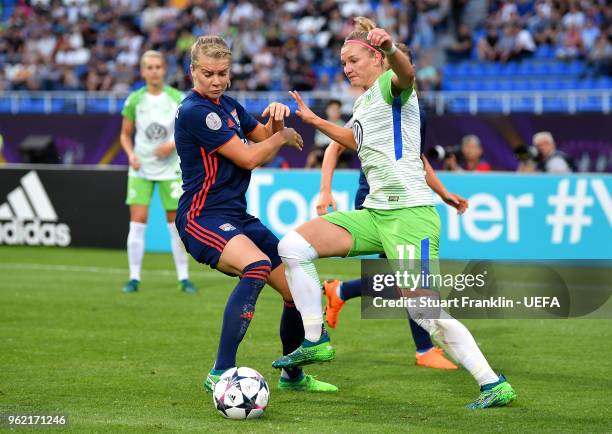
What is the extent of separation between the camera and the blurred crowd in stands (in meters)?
21.8

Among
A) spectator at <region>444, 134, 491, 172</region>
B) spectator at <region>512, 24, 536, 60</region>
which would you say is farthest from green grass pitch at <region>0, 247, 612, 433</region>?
spectator at <region>512, 24, 536, 60</region>

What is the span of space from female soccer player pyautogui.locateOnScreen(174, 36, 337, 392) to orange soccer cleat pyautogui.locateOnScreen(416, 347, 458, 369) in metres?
1.72

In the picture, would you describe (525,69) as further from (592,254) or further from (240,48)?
(592,254)

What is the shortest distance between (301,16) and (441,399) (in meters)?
19.5

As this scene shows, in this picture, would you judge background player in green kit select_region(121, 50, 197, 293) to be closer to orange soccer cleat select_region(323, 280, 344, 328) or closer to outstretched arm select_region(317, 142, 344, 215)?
orange soccer cleat select_region(323, 280, 344, 328)

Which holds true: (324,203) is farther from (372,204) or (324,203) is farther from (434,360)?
(434,360)

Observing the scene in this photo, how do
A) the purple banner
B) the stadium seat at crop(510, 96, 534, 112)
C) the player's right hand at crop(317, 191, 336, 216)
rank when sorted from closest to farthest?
the player's right hand at crop(317, 191, 336, 216) → the purple banner → the stadium seat at crop(510, 96, 534, 112)

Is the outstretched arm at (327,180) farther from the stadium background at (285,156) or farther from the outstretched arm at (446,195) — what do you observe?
the stadium background at (285,156)

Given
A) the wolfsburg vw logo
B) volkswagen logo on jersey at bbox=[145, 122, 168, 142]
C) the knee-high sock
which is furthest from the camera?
the wolfsburg vw logo

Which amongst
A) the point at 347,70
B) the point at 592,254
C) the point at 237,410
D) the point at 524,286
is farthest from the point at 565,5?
the point at 237,410

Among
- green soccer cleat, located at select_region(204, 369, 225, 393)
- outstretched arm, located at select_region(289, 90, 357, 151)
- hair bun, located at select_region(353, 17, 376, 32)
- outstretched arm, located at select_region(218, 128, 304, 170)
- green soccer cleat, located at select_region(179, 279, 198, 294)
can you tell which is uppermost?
hair bun, located at select_region(353, 17, 376, 32)

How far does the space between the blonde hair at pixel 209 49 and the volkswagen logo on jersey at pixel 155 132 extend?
575 centimetres

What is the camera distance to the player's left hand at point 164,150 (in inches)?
471

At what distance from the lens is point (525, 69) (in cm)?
2186
